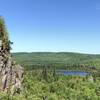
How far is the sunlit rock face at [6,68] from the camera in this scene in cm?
8656

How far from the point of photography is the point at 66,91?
162 meters

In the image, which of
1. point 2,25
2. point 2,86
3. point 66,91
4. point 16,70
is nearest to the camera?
point 2,86

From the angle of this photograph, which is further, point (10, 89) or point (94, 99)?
point (94, 99)

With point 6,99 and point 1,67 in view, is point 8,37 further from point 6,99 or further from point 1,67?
point 6,99

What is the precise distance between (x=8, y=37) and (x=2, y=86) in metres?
18.9

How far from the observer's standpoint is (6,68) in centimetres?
9000

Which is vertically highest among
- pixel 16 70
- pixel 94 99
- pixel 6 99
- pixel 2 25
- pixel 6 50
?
pixel 2 25

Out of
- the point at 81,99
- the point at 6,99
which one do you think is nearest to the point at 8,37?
the point at 6,99

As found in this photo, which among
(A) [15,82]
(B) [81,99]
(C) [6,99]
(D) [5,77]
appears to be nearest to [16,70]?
(A) [15,82]

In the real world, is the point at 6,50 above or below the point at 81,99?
above

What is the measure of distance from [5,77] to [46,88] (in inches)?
3230

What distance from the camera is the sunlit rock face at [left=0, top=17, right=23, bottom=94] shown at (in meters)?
86.6

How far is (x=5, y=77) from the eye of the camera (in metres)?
88.2

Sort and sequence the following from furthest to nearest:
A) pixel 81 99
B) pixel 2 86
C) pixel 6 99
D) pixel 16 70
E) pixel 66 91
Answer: pixel 66 91 < pixel 81 99 < pixel 16 70 < pixel 2 86 < pixel 6 99
